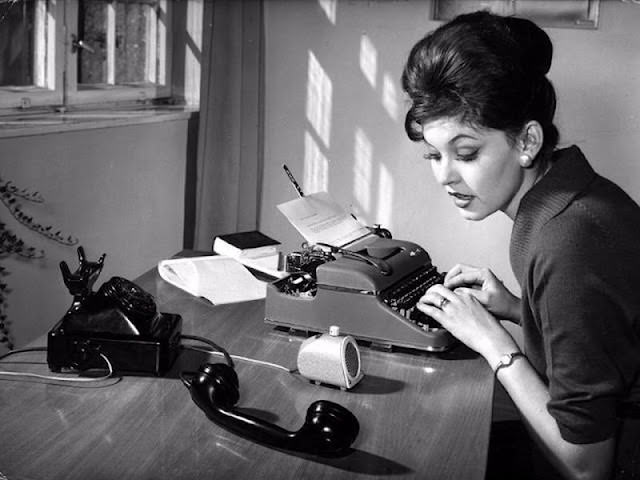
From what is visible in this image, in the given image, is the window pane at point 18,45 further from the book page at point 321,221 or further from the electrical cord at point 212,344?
the electrical cord at point 212,344

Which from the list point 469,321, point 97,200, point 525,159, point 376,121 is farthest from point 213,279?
point 376,121

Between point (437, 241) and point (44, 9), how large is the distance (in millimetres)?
1910

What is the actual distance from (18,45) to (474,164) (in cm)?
189

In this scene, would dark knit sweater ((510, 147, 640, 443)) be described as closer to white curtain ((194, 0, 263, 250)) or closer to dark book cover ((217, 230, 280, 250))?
dark book cover ((217, 230, 280, 250))

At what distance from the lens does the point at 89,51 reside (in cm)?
303

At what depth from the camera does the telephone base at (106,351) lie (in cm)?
129

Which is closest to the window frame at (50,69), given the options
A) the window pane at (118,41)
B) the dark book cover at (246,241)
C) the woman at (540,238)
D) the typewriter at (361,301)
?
the window pane at (118,41)

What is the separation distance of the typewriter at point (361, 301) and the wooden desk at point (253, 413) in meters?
0.04

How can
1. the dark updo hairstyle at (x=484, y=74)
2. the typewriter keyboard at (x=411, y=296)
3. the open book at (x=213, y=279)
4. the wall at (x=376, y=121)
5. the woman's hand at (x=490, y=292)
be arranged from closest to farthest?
1. the dark updo hairstyle at (x=484, y=74)
2. the typewriter keyboard at (x=411, y=296)
3. the woman's hand at (x=490, y=292)
4. the open book at (x=213, y=279)
5. the wall at (x=376, y=121)

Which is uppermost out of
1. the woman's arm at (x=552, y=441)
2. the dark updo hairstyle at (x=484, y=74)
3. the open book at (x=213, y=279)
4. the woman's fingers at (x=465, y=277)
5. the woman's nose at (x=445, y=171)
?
the dark updo hairstyle at (x=484, y=74)

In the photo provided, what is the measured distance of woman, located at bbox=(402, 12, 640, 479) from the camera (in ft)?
3.84

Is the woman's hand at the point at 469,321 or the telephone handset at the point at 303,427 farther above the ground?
the woman's hand at the point at 469,321

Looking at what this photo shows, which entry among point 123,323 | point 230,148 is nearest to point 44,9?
point 230,148

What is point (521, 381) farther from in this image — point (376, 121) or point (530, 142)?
point (376, 121)
